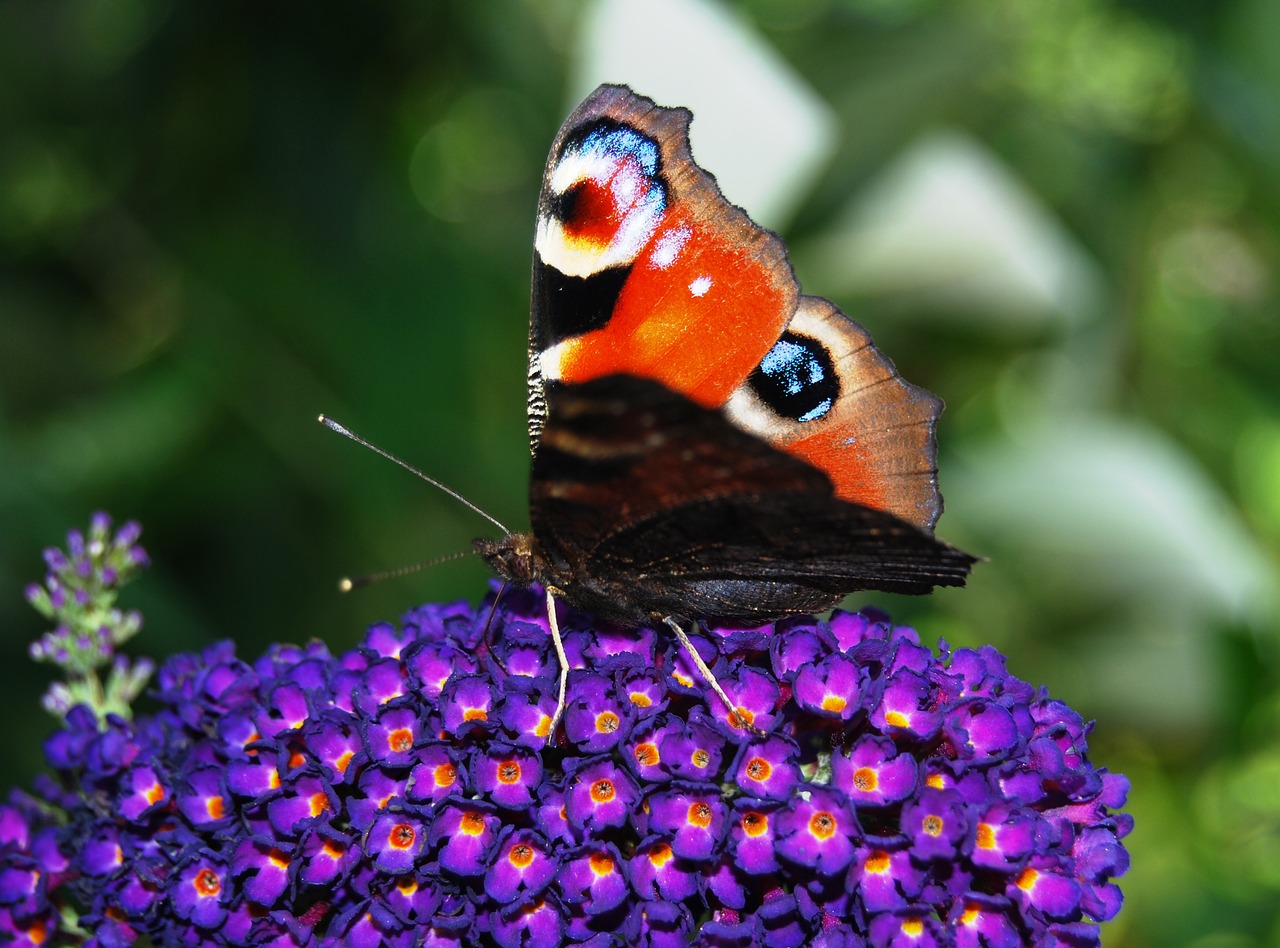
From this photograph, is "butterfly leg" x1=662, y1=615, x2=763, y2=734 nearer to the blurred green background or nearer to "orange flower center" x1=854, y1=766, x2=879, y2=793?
"orange flower center" x1=854, y1=766, x2=879, y2=793

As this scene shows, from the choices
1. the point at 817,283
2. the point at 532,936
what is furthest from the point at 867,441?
the point at 817,283

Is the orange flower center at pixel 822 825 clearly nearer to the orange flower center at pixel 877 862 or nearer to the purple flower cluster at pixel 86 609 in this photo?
the orange flower center at pixel 877 862

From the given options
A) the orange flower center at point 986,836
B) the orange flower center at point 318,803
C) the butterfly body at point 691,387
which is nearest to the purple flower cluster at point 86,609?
the orange flower center at point 318,803

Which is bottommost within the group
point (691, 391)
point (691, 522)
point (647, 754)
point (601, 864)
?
point (601, 864)

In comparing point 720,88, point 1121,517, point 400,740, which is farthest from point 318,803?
point 1121,517

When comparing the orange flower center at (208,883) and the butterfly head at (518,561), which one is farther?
the butterfly head at (518,561)

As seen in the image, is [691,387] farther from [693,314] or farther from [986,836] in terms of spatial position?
[986,836]
